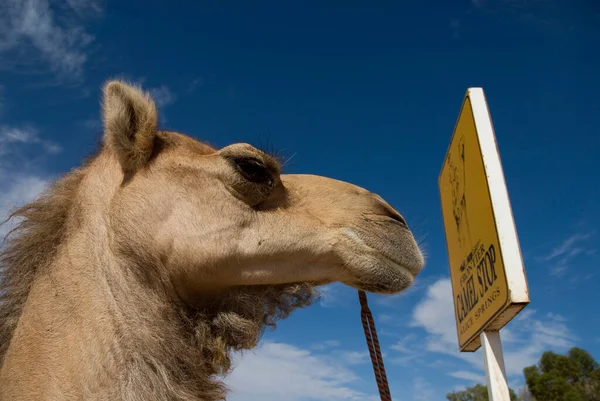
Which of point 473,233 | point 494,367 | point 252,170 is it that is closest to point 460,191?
point 473,233

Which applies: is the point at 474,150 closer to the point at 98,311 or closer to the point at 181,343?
the point at 181,343

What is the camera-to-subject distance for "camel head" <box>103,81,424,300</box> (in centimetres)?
276

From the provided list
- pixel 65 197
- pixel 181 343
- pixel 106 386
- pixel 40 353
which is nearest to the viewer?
pixel 106 386

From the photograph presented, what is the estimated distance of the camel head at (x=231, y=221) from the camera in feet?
9.05

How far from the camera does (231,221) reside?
2.85 meters

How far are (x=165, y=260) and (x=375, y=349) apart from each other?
132cm

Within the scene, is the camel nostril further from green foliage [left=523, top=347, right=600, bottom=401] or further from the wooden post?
green foliage [left=523, top=347, right=600, bottom=401]

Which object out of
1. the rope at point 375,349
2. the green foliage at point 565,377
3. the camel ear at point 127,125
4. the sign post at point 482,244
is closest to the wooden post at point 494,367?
the sign post at point 482,244

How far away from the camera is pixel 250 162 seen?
10.2ft

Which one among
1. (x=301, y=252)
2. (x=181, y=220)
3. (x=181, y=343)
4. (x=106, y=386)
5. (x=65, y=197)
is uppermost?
(x=65, y=197)

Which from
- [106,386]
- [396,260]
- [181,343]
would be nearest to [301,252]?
[396,260]

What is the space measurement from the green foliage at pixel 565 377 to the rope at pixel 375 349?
A: 35032 millimetres

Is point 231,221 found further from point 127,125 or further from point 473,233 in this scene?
point 473,233

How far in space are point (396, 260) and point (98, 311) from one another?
1716mm
